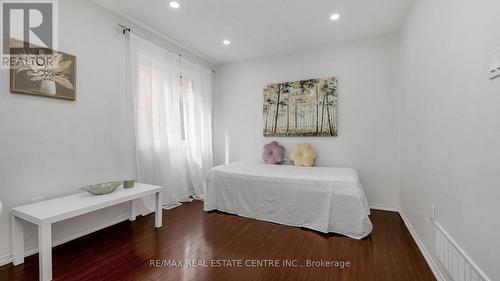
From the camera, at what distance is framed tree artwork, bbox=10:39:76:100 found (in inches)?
74.7

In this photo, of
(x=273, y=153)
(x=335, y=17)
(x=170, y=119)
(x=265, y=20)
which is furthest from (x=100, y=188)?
(x=335, y=17)

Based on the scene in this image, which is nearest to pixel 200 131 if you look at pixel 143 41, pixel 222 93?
pixel 222 93

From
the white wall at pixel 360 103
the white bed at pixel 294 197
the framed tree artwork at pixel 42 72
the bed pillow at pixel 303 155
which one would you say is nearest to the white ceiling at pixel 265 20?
the white wall at pixel 360 103

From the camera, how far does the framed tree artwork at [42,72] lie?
1.90 meters

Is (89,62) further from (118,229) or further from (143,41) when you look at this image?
(118,229)

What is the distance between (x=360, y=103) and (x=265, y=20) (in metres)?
1.89

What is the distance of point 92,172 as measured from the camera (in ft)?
7.96

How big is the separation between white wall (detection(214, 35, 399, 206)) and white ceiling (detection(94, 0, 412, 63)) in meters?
0.25

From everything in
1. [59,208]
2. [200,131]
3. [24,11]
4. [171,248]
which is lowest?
[171,248]

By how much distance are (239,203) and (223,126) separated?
6.36 feet

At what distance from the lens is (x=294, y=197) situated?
265 centimetres

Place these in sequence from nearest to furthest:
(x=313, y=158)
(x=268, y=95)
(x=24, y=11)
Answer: (x=24, y=11), (x=313, y=158), (x=268, y=95)

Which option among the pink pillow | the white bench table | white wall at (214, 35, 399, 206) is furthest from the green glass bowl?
white wall at (214, 35, 399, 206)

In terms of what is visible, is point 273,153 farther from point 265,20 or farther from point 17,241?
point 17,241
